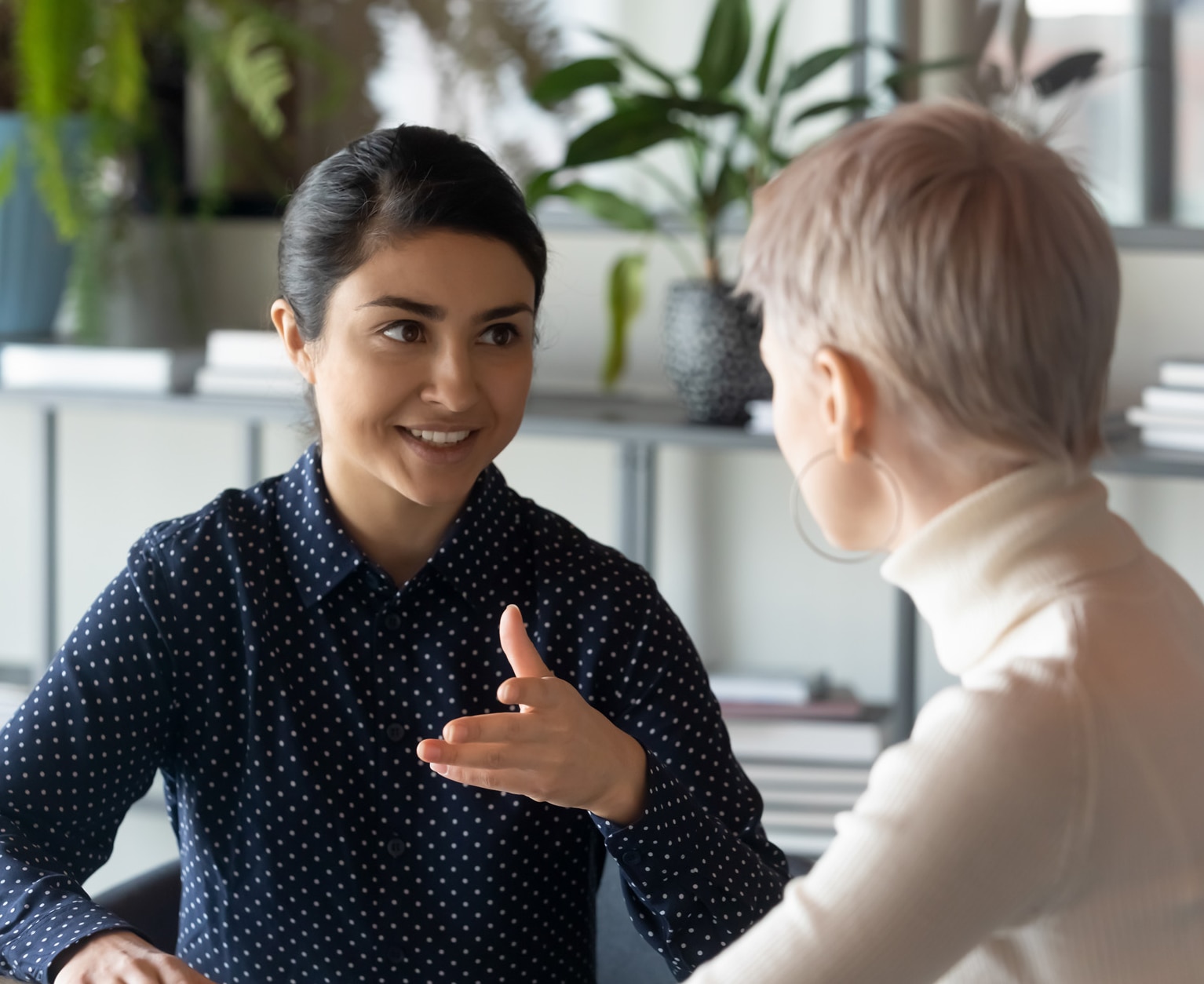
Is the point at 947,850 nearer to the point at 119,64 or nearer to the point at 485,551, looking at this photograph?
the point at 485,551

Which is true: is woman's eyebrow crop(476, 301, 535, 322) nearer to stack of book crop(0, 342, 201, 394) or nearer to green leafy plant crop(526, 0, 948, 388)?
green leafy plant crop(526, 0, 948, 388)

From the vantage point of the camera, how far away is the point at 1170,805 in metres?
0.76

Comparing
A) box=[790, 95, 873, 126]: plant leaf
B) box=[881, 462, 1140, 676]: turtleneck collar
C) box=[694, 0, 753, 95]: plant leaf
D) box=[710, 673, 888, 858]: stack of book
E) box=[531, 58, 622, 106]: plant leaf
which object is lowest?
box=[710, 673, 888, 858]: stack of book

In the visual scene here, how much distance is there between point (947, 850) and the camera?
2.37 ft

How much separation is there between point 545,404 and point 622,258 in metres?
0.26

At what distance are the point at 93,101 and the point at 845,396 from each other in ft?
6.72

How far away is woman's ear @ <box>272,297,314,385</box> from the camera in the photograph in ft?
4.37

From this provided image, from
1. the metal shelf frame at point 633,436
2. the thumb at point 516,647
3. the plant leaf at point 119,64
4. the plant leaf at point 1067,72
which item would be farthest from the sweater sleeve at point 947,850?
the plant leaf at point 119,64

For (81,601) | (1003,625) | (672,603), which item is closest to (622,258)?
(672,603)

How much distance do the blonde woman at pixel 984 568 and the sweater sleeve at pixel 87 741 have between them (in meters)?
0.67

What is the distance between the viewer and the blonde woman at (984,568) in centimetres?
73

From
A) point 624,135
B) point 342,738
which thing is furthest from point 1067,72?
point 342,738

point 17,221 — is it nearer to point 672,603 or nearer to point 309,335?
point 672,603

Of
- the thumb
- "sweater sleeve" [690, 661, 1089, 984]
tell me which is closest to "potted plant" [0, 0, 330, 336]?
the thumb
